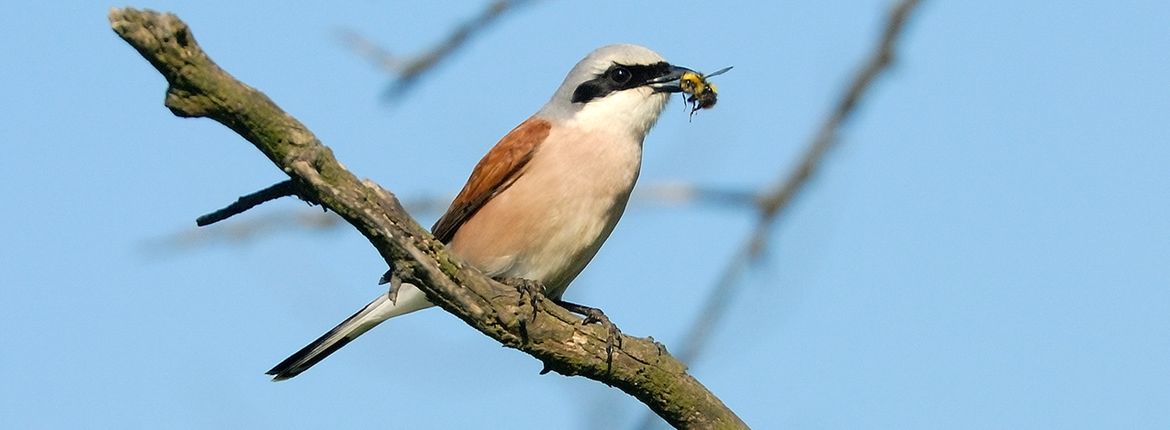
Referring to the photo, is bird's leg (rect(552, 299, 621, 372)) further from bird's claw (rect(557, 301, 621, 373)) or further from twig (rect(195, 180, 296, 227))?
twig (rect(195, 180, 296, 227))

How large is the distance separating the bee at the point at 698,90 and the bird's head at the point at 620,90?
0.03 meters

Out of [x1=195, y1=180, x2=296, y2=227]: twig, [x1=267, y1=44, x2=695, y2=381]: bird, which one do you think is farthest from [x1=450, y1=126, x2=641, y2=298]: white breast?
[x1=195, y1=180, x2=296, y2=227]: twig

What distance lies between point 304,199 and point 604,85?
2.50 m

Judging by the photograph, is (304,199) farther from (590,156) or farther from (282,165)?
(590,156)

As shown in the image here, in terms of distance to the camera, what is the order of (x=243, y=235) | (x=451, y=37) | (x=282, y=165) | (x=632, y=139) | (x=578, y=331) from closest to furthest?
(x=282, y=165) → (x=578, y=331) → (x=451, y=37) → (x=243, y=235) → (x=632, y=139)

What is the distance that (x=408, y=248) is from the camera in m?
3.56

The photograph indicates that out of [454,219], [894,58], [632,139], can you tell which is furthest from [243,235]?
[894,58]

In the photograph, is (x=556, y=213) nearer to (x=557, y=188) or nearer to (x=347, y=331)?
(x=557, y=188)

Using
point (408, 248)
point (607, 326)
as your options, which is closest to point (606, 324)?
point (607, 326)

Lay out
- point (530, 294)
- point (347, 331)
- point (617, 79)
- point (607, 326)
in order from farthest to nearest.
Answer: point (617, 79), point (347, 331), point (607, 326), point (530, 294)

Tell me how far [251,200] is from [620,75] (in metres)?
2.68

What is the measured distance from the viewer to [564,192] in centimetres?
526

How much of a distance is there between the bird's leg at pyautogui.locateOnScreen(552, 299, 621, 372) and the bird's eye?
98cm

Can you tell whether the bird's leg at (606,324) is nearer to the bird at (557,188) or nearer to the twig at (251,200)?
the bird at (557,188)
